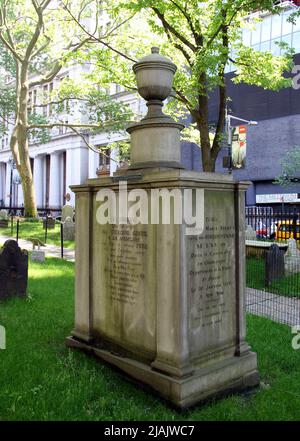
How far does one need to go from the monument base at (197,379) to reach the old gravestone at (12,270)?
3.20 metres

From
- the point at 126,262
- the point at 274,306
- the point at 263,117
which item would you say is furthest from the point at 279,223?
the point at 263,117

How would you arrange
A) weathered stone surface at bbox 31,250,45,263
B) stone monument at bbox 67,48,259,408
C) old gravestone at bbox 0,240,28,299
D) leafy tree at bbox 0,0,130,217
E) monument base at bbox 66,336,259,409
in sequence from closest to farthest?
monument base at bbox 66,336,259,409 → stone monument at bbox 67,48,259,408 → old gravestone at bbox 0,240,28,299 → weathered stone surface at bbox 31,250,45,263 → leafy tree at bbox 0,0,130,217

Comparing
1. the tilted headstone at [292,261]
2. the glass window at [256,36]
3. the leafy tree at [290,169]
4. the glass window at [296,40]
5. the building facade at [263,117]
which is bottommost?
the tilted headstone at [292,261]

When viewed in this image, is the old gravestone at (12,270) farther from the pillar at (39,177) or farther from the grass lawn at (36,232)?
the pillar at (39,177)

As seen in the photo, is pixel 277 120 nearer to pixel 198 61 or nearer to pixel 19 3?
pixel 19 3

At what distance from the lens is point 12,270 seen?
7883 millimetres

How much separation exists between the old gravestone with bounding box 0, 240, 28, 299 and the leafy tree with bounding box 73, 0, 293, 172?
29.2 feet

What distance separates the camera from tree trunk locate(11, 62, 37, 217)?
1162 inches

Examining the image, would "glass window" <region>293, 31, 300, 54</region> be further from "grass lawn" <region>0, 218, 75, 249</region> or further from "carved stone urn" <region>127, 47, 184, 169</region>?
"carved stone urn" <region>127, 47, 184, 169</region>

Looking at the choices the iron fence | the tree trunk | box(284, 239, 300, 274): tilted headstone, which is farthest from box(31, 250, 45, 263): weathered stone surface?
the tree trunk

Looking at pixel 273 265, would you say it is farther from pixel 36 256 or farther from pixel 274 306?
pixel 36 256

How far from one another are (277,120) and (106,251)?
147ft

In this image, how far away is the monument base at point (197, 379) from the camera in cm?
428

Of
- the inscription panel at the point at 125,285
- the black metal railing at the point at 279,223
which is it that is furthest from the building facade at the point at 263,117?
the inscription panel at the point at 125,285
